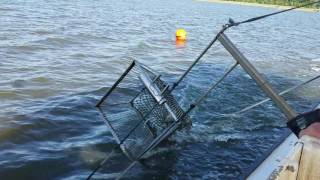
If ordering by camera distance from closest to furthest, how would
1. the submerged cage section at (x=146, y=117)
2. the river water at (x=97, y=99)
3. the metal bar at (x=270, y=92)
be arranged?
1. the metal bar at (x=270, y=92)
2. the submerged cage section at (x=146, y=117)
3. the river water at (x=97, y=99)

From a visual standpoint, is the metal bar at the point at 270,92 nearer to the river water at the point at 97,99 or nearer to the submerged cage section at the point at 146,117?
the submerged cage section at the point at 146,117

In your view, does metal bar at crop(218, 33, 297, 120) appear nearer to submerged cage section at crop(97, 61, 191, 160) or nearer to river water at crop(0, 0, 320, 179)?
submerged cage section at crop(97, 61, 191, 160)

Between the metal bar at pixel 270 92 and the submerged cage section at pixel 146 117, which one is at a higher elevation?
the submerged cage section at pixel 146 117

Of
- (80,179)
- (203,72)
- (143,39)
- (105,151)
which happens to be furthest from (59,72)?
(143,39)

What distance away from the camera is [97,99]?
12.6 meters

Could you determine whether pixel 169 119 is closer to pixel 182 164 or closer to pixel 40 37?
pixel 182 164

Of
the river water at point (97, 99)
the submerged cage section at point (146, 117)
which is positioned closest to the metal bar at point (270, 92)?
the submerged cage section at point (146, 117)

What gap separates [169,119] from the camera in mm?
7688

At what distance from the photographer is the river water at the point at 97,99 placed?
8445 millimetres

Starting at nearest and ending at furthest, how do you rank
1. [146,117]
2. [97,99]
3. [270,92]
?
[270,92], [146,117], [97,99]

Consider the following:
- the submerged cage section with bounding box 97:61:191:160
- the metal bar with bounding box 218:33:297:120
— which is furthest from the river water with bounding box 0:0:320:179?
the metal bar with bounding box 218:33:297:120

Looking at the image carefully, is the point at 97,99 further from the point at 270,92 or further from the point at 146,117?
the point at 270,92

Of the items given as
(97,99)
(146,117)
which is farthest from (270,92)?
→ (97,99)

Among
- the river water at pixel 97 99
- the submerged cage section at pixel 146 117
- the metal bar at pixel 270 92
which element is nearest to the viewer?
the metal bar at pixel 270 92
